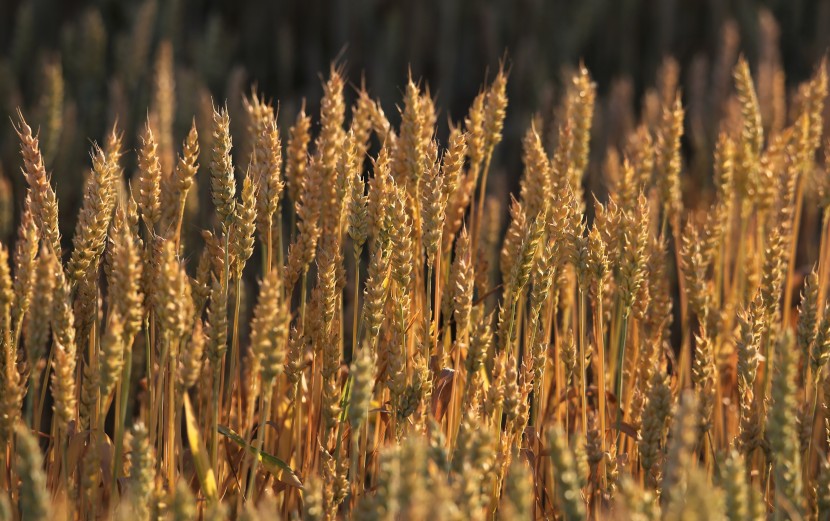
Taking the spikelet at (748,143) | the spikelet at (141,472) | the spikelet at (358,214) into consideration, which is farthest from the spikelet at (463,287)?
the spikelet at (748,143)

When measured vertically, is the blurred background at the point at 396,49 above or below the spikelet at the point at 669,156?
above

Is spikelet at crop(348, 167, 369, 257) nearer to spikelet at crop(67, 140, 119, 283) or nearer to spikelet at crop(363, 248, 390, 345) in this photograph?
spikelet at crop(363, 248, 390, 345)

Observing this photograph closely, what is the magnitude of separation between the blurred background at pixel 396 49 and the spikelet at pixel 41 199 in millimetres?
1986

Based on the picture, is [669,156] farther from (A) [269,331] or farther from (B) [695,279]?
(A) [269,331]

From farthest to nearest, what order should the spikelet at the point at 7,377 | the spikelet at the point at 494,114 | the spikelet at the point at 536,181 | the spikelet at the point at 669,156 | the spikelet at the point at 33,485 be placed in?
the spikelet at the point at 669,156, the spikelet at the point at 494,114, the spikelet at the point at 536,181, the spikelet at the point at 7,377, the spikelet at the point at 33,485

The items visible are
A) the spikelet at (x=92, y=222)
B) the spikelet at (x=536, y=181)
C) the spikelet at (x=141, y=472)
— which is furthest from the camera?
the spikelet at (x=536, y=181)

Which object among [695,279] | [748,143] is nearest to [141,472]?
[695,279]

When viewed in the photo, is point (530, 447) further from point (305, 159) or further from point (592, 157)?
point (592, 157)

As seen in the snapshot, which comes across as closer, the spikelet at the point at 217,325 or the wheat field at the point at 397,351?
the wheat field at the point at 397,351

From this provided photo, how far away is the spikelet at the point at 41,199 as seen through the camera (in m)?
1.39

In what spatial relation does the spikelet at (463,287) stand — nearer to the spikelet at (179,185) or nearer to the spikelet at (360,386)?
the spikelet at (360,386)

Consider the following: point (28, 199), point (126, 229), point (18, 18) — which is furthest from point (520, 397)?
point (18, 18)

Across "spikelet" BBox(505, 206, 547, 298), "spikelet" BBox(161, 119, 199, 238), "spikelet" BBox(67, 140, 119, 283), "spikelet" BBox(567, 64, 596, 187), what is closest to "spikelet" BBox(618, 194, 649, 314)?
"spikelet" BBox(505, 206, 547, 298)

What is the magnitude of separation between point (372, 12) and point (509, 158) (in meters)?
1.00
